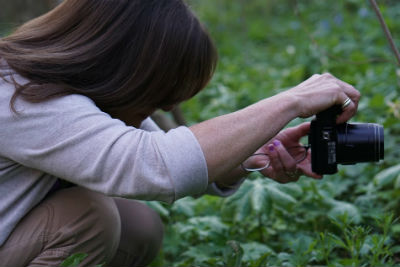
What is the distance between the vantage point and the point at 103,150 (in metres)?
1.39

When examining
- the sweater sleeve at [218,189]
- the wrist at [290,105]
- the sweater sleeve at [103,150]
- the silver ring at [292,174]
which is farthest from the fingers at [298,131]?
the sweater sleeve at [103,150]

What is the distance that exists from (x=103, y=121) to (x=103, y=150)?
0.08 m

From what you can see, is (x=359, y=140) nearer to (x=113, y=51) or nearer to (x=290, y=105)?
(x=290, y=105)

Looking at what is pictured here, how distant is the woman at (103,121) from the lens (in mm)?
1411

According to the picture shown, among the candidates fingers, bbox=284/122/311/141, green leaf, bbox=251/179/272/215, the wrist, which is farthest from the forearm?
green leaf, bbox=251/179/272/215

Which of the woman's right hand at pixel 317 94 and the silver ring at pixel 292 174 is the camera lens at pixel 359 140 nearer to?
the woman's right hand at pixel 317 94

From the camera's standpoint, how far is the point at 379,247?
69.3 inches

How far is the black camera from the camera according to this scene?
1661 millimetres

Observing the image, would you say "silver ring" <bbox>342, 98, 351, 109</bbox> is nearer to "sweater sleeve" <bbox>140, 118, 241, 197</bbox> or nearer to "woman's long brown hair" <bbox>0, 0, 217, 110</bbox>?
"woman's long brown hair" <bbox>0, 0, 217, 110</bbox>

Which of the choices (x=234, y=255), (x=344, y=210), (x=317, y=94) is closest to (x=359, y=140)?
(x=317, y=94)

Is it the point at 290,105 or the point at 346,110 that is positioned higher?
the point at 290,105

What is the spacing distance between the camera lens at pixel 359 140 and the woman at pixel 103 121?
0.18 feet

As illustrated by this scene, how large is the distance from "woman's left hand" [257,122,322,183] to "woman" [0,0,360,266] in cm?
29

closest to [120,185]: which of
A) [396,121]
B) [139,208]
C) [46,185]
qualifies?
[46,185]
